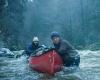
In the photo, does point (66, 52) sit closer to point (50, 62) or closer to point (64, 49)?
point (64, 49)

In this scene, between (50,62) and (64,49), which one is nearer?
(50,62)

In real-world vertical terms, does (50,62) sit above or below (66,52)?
below

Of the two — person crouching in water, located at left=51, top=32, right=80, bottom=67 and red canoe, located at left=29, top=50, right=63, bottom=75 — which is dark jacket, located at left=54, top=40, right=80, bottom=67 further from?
red canoe, located at left=29, top=50, right=63, bottom=75

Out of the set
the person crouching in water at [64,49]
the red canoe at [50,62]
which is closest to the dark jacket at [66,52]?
the person crouching in water at [64,49]

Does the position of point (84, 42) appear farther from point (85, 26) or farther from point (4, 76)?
point (4, 76)

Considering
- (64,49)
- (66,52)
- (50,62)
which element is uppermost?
(64,49)

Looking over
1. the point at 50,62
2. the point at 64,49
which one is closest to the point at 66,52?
the point at 64,49

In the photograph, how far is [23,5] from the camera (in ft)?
168

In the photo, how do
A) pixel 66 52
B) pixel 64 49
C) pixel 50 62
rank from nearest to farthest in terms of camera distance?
1. pixel 50 62
2. pixel 64 49
3. pixel 66 52

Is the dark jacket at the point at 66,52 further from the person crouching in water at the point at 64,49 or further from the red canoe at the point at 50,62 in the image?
the red canoe at the point at 50,62

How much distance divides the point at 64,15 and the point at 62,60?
54669 mm

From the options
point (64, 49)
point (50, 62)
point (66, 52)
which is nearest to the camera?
point (50, 62)

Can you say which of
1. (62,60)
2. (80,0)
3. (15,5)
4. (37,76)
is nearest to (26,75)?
(37,76)

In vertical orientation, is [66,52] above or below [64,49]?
below
